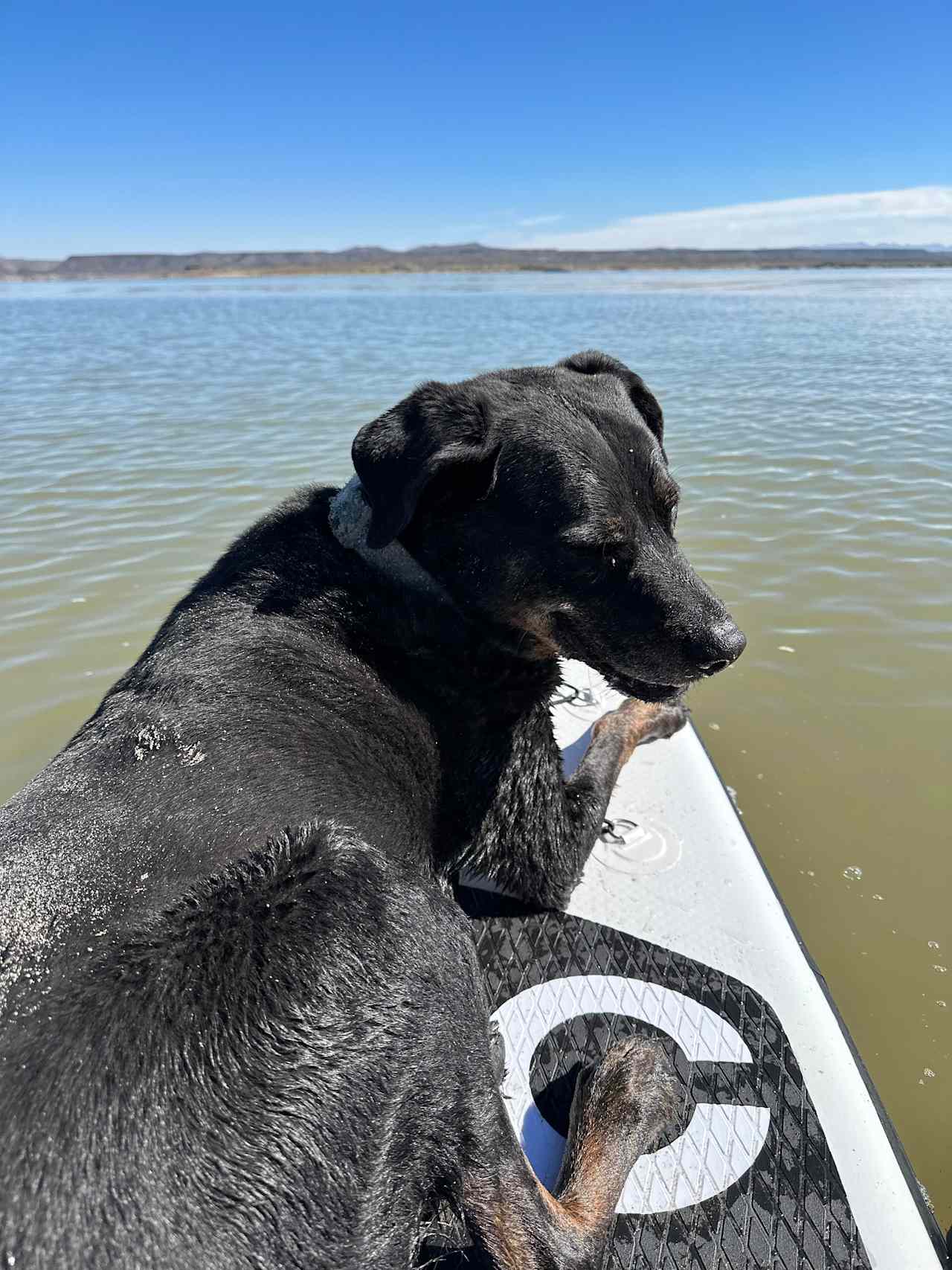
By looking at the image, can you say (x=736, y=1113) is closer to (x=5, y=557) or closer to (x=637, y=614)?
(x=637, y=614)

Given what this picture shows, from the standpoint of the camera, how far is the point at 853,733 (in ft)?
15.5

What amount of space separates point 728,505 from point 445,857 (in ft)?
22.0

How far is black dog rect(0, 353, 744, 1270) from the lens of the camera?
1.58m

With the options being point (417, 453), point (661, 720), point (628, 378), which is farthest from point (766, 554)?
point (417, 453)

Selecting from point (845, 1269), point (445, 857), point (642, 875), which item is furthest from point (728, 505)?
point (845, 1269)

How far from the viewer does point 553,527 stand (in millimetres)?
2666

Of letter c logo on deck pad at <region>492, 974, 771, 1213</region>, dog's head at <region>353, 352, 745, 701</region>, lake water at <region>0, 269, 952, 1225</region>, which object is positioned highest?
dog's head at <region>353, 352, 745, 701</region>

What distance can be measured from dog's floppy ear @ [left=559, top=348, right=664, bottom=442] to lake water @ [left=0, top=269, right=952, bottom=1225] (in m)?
2.11

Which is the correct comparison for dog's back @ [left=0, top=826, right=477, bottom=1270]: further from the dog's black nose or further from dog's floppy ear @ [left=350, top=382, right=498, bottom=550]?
the dog's black nose

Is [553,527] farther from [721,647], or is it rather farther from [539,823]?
[539,823]

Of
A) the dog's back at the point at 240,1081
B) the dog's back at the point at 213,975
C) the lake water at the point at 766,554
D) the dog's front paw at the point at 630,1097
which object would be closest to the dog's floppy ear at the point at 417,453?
the dog's back at the point at 213,975

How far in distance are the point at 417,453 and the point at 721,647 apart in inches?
44.9

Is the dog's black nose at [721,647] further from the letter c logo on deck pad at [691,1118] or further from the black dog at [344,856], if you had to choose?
the letter c logo on deck pad at [691,1118]

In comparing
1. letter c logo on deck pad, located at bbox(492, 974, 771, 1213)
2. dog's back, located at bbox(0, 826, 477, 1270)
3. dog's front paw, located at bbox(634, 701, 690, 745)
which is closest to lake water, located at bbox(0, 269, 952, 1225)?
dog's front paw, located at bbox(634, 701, 690, 745)
